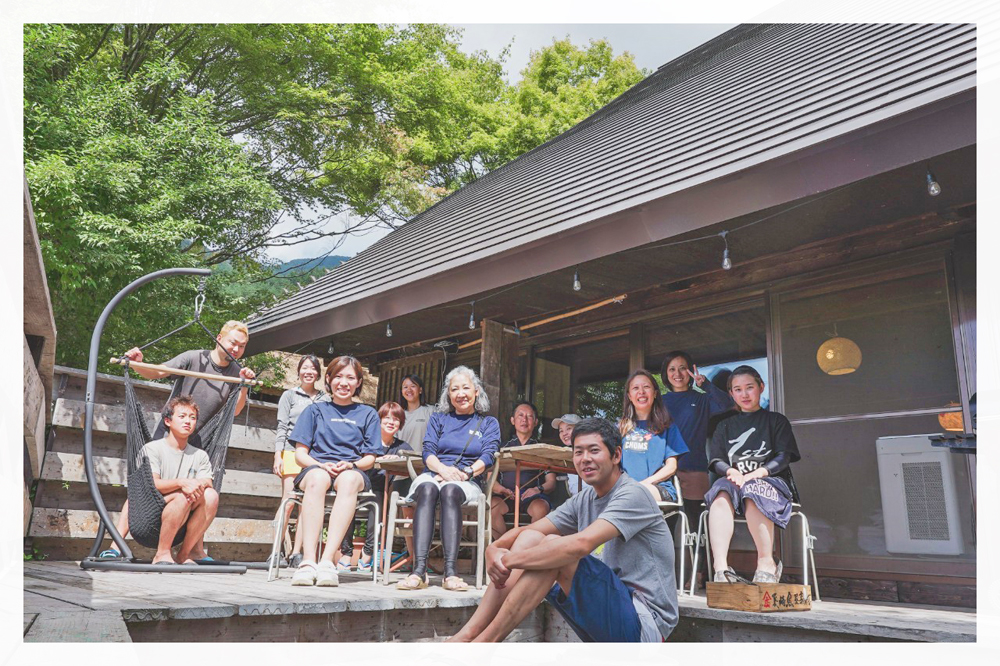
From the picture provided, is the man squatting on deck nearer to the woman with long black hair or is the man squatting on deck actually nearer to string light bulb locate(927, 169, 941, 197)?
the woman with long black hair

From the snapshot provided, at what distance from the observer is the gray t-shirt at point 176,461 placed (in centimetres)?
435

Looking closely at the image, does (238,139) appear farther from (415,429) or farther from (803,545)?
(803,545)

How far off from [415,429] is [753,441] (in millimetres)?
3089

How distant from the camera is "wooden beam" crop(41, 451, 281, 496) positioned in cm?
518

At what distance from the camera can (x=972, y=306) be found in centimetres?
402

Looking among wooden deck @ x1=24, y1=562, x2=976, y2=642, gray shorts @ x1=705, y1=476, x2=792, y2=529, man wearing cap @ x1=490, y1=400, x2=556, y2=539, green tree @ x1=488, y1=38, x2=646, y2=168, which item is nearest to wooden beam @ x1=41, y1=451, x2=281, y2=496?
wooden deck @ x1=24, y1=562, x2=976, y2=642

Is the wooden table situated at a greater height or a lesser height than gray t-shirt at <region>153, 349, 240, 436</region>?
lesser

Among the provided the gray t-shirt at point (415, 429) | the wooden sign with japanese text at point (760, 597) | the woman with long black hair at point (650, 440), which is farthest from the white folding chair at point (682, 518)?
the gray t-shirt at point (415, 429)

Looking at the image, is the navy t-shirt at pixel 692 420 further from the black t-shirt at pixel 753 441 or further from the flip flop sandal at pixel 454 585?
the flip flop sandal at pixel 454 585

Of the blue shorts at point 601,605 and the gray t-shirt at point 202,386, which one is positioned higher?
the gray t-shirt at point 202,386

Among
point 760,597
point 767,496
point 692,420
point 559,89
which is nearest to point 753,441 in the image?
point 767,496

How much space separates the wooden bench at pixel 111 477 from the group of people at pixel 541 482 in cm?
97

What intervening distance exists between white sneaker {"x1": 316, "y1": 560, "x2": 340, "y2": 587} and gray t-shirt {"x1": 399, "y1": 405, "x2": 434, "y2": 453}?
2560 millimetres

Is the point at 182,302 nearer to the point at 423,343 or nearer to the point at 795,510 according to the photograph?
the point at 423,343
